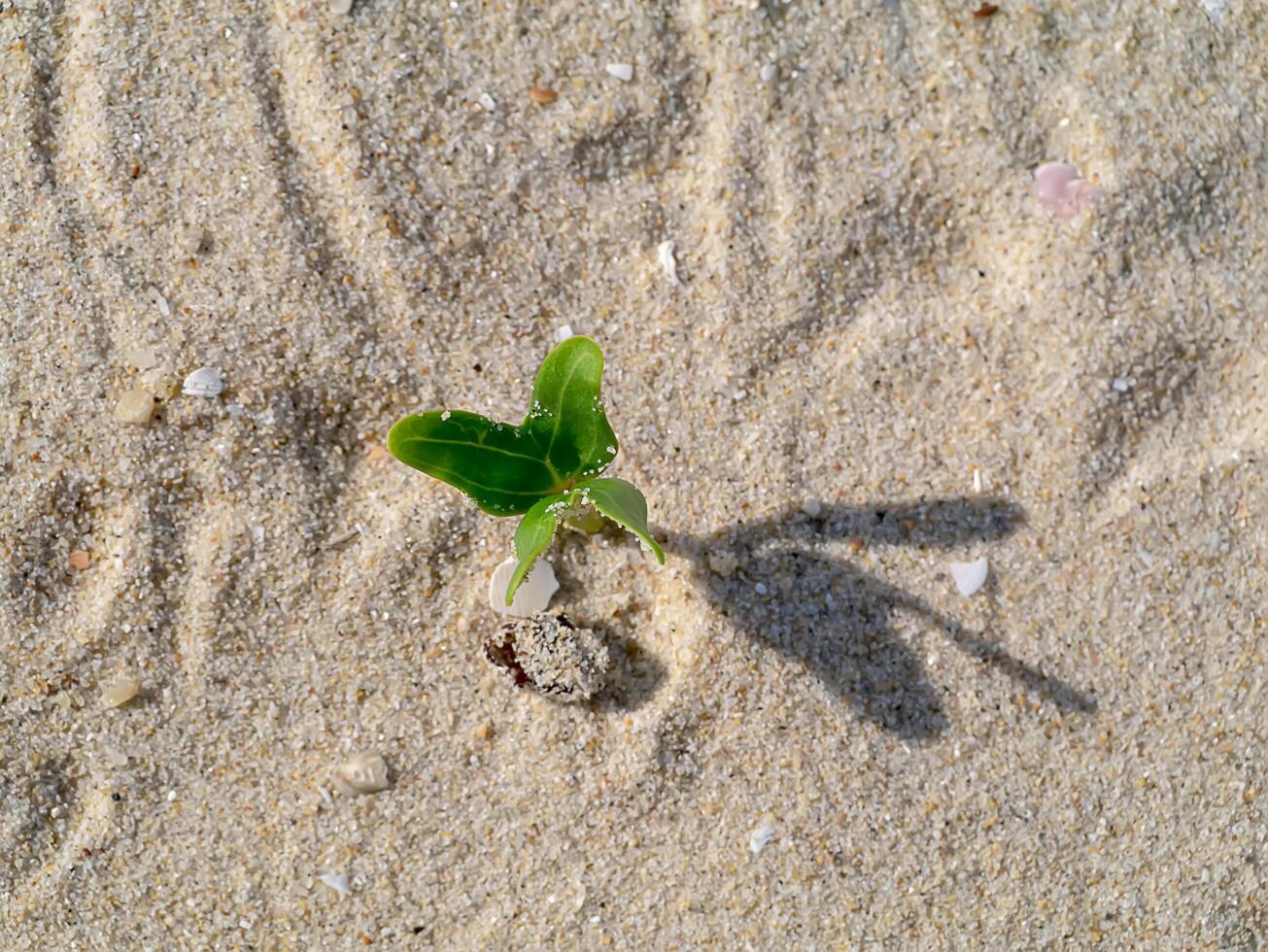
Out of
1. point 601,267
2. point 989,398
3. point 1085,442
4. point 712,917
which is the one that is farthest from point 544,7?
point 712,917

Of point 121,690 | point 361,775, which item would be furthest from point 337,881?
point 121,690

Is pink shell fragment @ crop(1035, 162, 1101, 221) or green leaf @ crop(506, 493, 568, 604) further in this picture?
pink shell fragment @ crop(1035, 162, 1101, 221)

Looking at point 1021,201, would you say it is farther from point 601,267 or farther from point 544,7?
point 544,7

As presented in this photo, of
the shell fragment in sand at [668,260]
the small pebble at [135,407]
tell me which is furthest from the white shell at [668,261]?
the small pebble at [135,407]

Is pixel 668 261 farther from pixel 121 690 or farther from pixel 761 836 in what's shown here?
pixel 121 690

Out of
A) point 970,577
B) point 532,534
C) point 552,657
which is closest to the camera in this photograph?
point 532,534

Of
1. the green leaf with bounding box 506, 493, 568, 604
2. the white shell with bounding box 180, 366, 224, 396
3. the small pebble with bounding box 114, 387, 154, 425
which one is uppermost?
the white shell with bounding box 180, 366, 224, 396

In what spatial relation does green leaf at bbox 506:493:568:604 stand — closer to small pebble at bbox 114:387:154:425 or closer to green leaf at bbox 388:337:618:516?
green leaf at bbox 388:337:618:516

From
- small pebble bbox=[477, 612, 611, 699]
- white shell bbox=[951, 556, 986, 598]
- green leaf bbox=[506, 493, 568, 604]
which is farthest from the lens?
white shell bbox=[951, 556, 986, 598]

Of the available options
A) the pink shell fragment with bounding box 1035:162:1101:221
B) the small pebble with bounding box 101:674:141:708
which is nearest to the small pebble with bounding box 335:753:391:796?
the small pebble with bounding box 101:674:141:708
